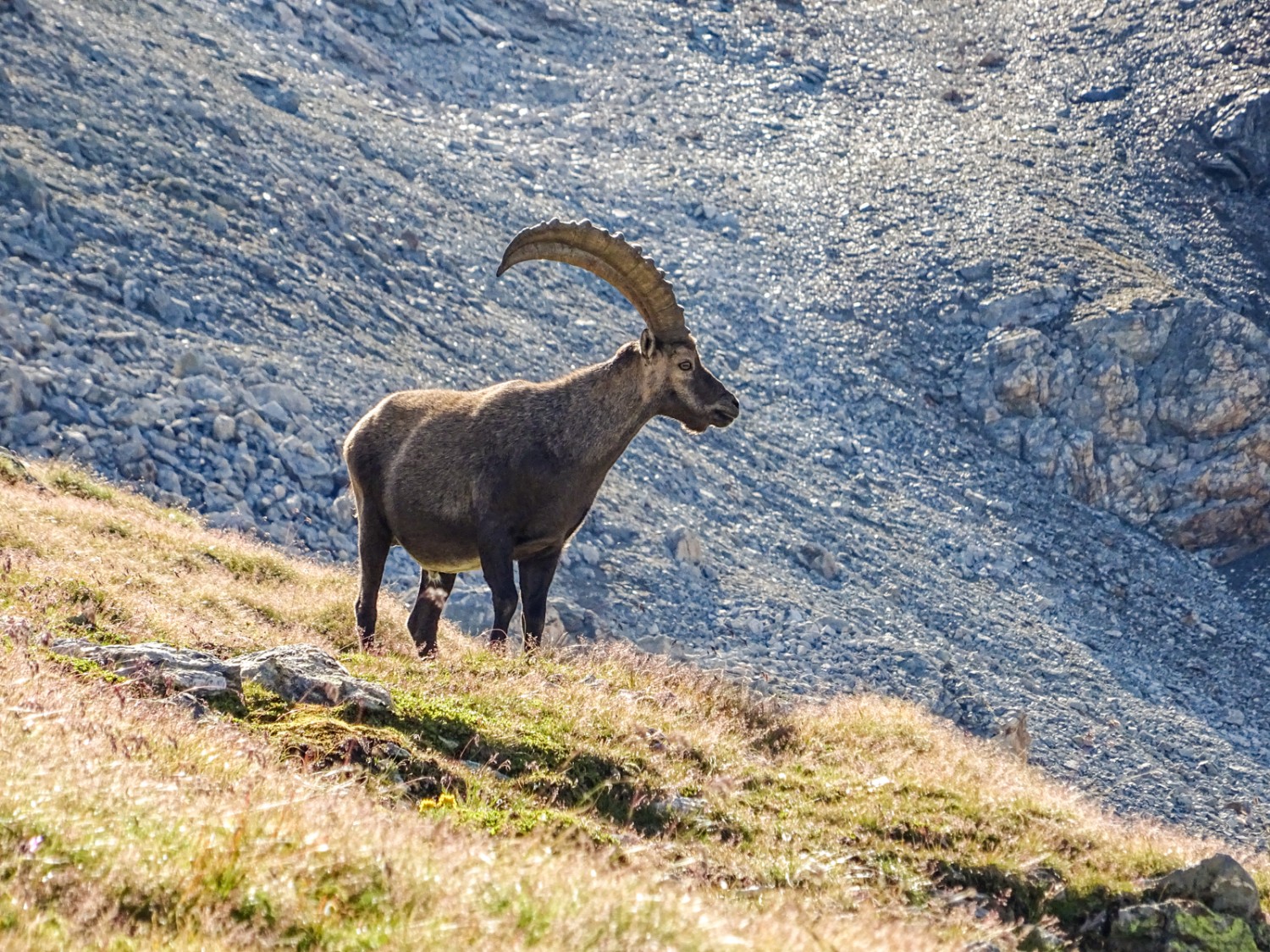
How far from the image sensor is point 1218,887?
750cm

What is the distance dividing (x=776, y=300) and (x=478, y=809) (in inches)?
1327

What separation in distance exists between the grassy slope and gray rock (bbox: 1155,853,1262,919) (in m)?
0.24

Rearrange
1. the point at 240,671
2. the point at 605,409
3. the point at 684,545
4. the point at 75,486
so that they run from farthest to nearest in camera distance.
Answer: the point at 684,545, the point at 75,486, the point at 605,409, the point at 240,671

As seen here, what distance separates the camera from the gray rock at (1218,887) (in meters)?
7.40

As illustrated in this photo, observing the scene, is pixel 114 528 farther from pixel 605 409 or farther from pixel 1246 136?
pixel 1246 136

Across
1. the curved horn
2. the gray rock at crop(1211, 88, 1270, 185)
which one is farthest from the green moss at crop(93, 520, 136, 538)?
the gray rock at crop(1211, 88, 1270, 185)

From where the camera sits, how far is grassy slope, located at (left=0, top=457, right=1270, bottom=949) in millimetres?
4352

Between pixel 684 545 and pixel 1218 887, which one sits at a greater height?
pixel 1218 887

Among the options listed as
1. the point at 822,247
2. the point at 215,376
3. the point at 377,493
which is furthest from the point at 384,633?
the point at 822,247

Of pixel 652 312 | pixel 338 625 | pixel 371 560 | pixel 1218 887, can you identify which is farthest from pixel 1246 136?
pixel 1218 887

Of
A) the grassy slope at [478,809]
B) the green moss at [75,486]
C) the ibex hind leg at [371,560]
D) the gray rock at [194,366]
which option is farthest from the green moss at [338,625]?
the gray rock at [194,366]

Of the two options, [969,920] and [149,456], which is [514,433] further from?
[149,456]

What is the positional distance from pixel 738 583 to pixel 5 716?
21070 millimetres

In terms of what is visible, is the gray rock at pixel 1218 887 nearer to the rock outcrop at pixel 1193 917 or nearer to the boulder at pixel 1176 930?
the rock outcrop at pixel 1193 917
